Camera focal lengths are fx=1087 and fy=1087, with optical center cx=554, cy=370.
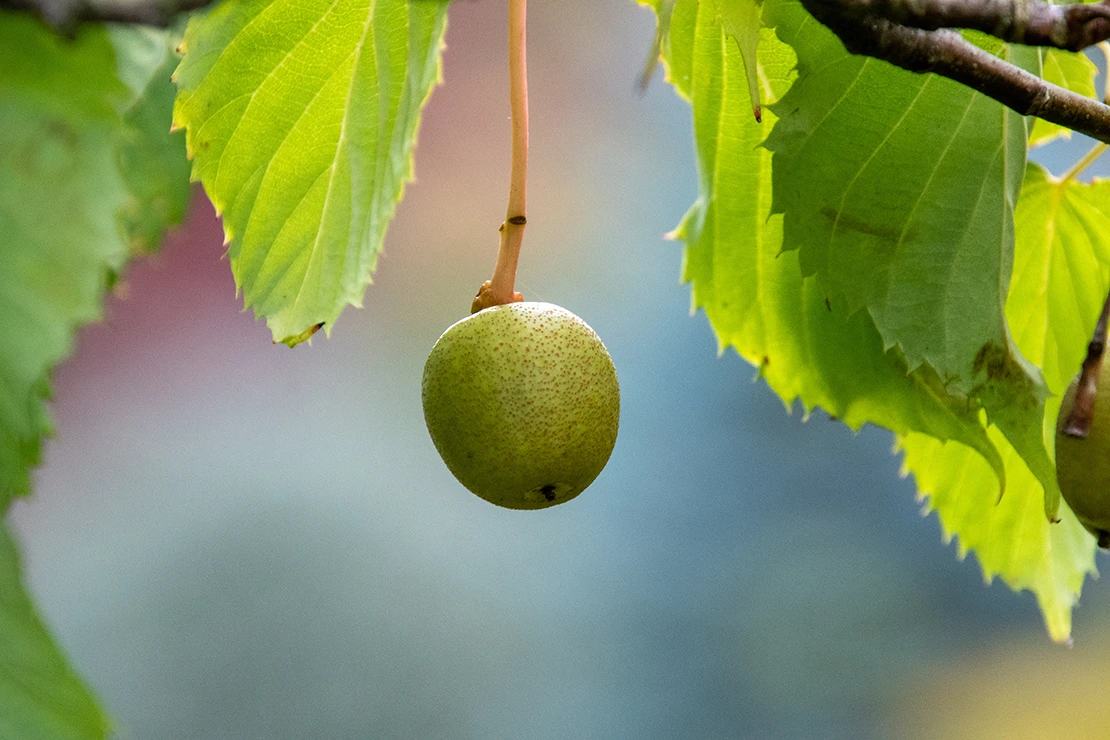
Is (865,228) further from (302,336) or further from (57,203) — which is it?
(57,203)

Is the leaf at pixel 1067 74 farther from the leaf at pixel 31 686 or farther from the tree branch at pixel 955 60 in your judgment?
the leaf at pixel 31 686

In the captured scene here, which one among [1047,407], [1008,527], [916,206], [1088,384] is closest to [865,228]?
[916,206]

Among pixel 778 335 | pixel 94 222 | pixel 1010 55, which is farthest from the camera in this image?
pixel 778 335

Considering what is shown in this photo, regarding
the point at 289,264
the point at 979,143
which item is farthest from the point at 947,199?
the point at 289,264

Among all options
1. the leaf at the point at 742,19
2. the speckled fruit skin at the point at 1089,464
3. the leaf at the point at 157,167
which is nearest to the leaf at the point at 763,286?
the speckled fruit skin at the point at 1089,464

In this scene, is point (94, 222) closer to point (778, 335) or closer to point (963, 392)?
point (963, 392)

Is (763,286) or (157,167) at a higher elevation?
(157,167)
